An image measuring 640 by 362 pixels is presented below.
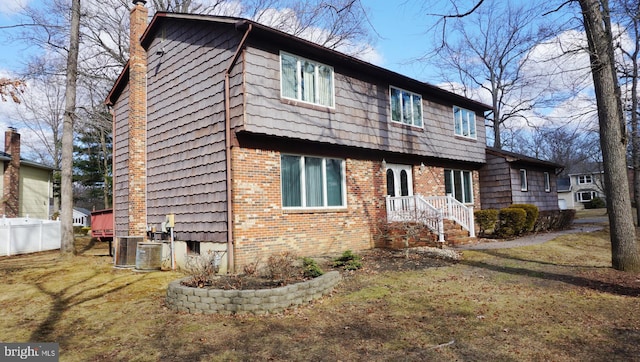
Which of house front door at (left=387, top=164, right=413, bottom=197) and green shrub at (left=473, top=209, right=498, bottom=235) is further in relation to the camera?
green shrub at (left=473, top=209, right=498, bottom=235)

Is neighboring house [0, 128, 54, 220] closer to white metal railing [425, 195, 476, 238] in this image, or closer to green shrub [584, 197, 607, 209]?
white metal railing [425, 195, 476, 238]

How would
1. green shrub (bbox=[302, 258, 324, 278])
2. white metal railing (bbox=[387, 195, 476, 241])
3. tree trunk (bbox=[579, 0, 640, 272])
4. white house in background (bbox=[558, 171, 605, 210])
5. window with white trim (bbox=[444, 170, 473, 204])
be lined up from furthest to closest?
white house in background (bbox=[558, 171, 605, 210]), window with white trim (bbox=[444, 170, 473, 204]), white metal railing (bbox=[387, 195, 476, 241]), tree trunk (bbox=[579, 0, 640, 272]), green shrub (bbox=[302, 258, 324, 278])

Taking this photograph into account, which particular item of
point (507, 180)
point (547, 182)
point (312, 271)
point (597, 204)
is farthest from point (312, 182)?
point (597, 204)

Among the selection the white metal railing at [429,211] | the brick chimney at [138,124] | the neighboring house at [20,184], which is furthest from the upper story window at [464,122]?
the neighboring house at [20,184]

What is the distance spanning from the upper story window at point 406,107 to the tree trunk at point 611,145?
6144 mm

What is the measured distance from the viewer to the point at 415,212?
40.6ft

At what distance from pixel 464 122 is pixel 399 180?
17.2ft


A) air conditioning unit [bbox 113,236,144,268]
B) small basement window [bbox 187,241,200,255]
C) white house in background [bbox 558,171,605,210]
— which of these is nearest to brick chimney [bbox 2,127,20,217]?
air conditioning unit [bbox 113,236,144,268]

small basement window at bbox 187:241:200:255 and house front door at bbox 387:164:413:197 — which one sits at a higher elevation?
house front door at bbox 387:164:413:197

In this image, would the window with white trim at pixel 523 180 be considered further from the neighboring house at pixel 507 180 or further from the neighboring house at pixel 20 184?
the neighboring house at pixel 20 184

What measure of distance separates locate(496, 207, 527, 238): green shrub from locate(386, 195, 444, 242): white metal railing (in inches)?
187

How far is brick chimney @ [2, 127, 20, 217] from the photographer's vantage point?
2325 centimetres

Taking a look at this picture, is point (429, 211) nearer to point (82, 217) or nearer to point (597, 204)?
point (82, 217)

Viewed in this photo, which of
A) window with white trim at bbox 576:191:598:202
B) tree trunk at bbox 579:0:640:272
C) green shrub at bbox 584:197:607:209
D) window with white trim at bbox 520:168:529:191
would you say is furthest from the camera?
window with white trim at bbox 576:191:598:202
